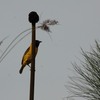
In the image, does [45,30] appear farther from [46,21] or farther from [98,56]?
[98,56]

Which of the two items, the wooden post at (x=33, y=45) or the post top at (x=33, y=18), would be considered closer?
the wooden post at (x=33, y=45)

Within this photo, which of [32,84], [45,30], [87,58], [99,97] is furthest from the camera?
[87,58]

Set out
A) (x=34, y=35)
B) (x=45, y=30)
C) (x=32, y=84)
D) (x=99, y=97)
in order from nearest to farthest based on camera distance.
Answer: (x=32, y=84)
(x=34, y=35)
(x=45, y=30)
(x=99, y=97)

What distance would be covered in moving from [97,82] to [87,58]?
0.37 metres

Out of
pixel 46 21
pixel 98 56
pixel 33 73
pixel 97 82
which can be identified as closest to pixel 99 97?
pixel 97 82

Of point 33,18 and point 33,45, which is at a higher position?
point 33,18

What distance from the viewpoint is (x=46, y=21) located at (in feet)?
5.78

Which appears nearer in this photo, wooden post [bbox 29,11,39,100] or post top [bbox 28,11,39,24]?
wooden post [bbox 29,11,39,100]

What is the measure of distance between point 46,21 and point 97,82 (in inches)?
95.5

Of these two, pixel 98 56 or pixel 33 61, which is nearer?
pixel 33 61

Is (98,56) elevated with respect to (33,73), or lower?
elevated

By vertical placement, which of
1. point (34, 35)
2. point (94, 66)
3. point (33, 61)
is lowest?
point (33, 61)

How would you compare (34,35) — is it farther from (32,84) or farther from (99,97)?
(99,97)

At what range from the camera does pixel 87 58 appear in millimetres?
4262
